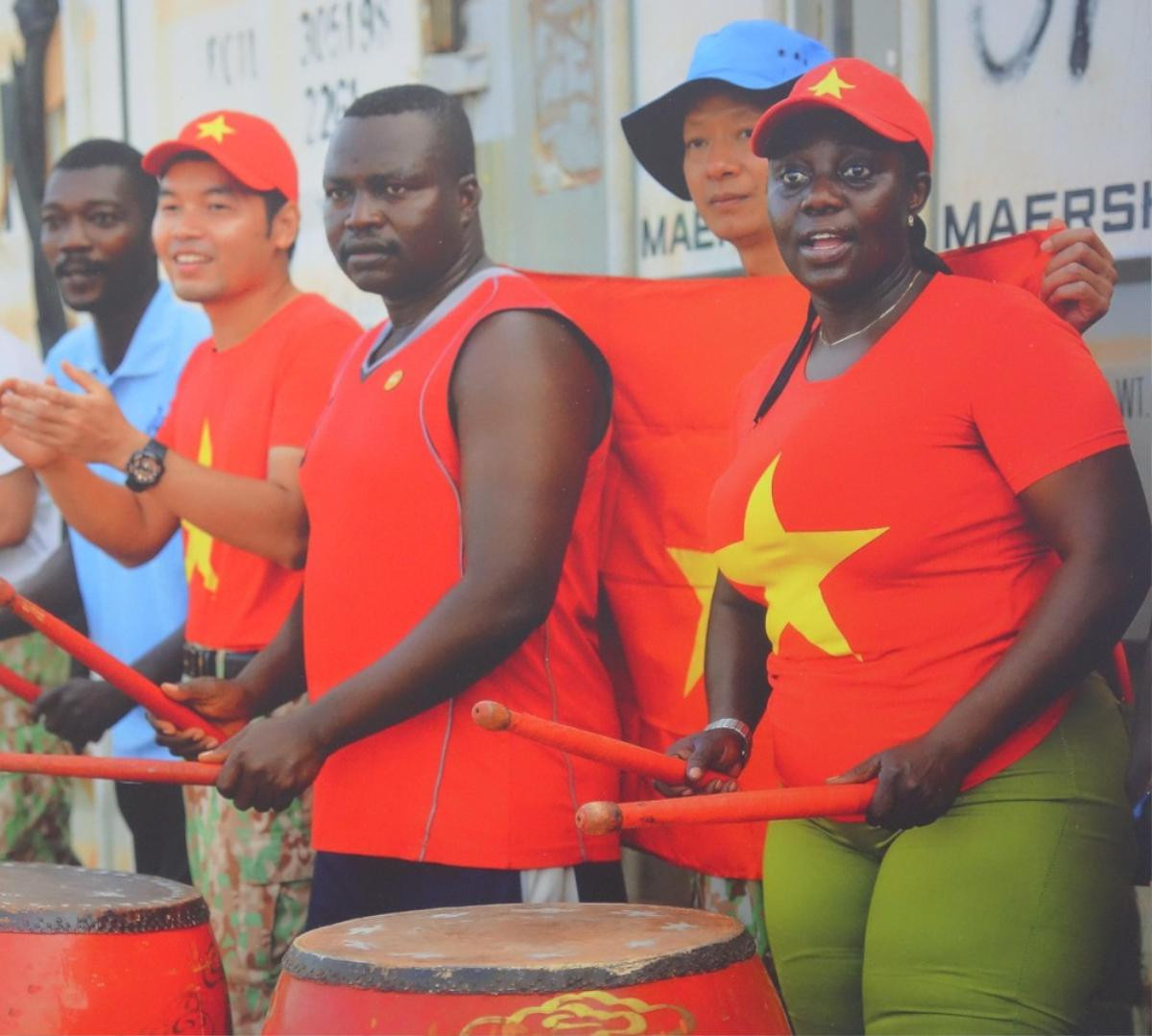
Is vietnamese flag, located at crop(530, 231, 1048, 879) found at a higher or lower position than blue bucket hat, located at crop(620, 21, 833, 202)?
lower

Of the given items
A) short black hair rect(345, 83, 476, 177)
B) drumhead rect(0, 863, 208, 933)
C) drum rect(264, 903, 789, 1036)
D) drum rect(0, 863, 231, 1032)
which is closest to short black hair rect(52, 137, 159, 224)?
short black hair rect(345, 83, 476, 177)

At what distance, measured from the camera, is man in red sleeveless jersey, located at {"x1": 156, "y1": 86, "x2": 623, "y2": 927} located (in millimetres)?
3363

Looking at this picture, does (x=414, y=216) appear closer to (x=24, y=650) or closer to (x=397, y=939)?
(x=397, y=939)

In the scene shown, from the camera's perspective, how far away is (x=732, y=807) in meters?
2.59

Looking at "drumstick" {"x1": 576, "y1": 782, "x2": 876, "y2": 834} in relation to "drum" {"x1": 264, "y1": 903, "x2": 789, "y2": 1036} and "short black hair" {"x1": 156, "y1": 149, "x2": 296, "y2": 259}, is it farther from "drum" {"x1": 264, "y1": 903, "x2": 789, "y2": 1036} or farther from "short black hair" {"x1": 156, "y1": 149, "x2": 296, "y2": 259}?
"short black hair" {"x1": 156, "y1": 149, "x2": 296, "y2": 259}

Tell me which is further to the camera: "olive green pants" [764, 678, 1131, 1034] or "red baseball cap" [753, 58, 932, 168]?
"red baseball cap" [753, 58, 932, 168]

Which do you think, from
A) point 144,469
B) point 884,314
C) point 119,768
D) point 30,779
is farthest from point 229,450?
point 884,314

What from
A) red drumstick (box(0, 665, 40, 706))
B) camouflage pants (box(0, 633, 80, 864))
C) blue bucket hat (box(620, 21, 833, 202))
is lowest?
camouflage pants (box(0, 633, 80, 864))

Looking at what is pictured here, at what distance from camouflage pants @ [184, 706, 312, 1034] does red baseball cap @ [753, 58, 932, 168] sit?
69.3 inches

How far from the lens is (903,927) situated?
9.12 ft

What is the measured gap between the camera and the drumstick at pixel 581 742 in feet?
8.39

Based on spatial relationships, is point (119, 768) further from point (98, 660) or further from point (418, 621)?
point (418, 621)

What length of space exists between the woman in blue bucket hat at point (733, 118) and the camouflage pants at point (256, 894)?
1346 mm

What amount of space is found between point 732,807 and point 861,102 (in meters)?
0.96
